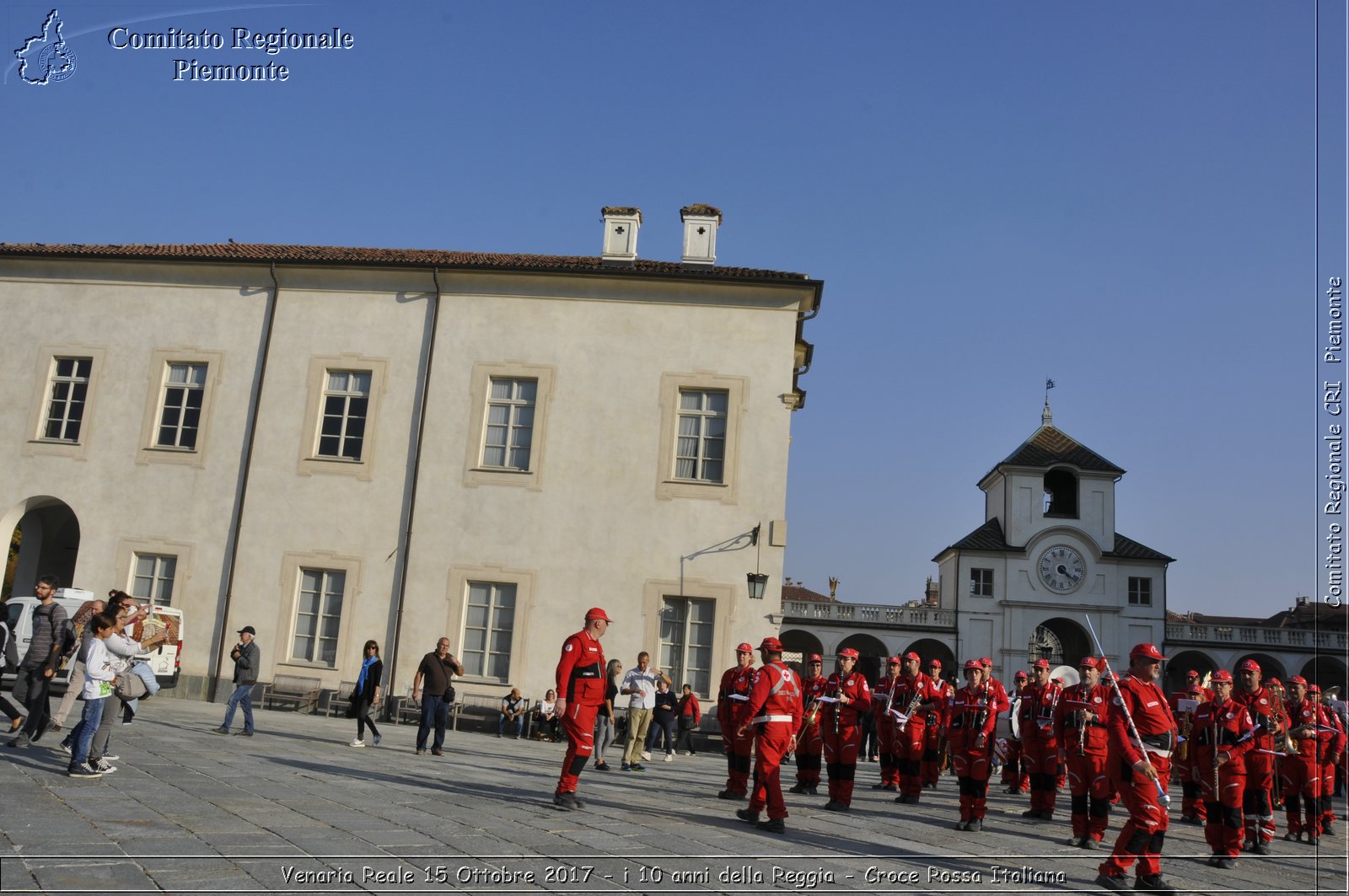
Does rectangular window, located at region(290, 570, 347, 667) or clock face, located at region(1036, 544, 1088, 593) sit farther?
clock face, located at region(1036, 544, 1088, 593)

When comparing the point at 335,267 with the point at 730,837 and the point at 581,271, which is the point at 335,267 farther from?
the point at 730,837

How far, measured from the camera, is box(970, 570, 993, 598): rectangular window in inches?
1852

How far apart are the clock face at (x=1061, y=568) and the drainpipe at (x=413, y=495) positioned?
32.5 meters

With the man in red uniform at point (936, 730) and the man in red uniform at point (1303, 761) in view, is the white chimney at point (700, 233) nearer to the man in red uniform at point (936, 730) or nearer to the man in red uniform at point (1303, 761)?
the man in red uniform at point (936, 730)

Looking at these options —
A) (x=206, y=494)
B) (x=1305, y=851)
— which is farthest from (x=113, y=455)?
(x=1305, y=851)

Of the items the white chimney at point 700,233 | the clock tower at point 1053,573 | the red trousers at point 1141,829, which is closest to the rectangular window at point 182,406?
the white chimney at point 700,233

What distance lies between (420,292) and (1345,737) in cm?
1942

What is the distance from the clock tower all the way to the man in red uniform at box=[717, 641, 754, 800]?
34.0m

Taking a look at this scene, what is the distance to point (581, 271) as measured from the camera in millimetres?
23391

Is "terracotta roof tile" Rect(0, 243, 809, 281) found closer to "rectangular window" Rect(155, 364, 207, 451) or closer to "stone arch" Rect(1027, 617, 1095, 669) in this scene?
"rectangular window" Rect(155, 364, 207, 451)

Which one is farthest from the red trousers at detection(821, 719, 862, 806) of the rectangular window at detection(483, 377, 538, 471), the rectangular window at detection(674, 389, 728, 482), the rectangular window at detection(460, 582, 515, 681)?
the rectangular window at detection(483, 377, 538, 471)

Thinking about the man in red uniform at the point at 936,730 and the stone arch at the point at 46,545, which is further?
the stone arch at the point at 46,545

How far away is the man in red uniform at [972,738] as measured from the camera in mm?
11008

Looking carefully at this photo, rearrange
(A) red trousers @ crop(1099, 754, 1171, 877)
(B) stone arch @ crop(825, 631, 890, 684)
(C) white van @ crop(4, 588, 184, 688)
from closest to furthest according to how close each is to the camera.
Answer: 1. (A) red trousers @ crop(1099, 754, 1171, 877)
2. (C) white van @ crop(4, 588, 184, 688)
3. (B) stone arch @ crop(825, 631, 890, 684)
